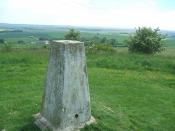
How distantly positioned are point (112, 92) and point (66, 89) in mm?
5307

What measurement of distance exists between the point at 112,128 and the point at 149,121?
182 centimetres

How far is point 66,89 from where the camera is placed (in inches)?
289

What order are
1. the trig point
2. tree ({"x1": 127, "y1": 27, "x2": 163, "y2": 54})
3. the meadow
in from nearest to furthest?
the trig point < the meadow < tree ({"x1": 127, "y1": 27, "x2": 163, "y2": 54})

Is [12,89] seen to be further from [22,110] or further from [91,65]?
[91,65]

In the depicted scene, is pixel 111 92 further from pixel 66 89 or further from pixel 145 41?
pixel 145 41

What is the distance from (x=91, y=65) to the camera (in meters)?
18.2

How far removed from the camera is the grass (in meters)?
8.45

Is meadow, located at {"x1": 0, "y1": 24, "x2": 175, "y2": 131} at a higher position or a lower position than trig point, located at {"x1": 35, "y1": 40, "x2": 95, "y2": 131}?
lower

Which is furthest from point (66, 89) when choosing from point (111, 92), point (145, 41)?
point (145, 41)

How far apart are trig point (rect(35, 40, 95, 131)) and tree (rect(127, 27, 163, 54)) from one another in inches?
1072

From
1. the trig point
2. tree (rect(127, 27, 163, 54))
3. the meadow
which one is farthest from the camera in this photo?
tree (rect(127, 27, 163, 54))

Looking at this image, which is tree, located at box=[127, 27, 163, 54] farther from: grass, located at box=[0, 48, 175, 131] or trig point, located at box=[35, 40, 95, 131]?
trig point, located at box=[35, 40, 95, 131]

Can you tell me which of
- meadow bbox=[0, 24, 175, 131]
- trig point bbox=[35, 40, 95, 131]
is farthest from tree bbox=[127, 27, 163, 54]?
trig point bbox=[35, 40, 95, 131]

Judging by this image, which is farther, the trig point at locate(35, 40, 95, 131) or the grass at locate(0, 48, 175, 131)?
the grass at locate(0, 48, 175, 131)
